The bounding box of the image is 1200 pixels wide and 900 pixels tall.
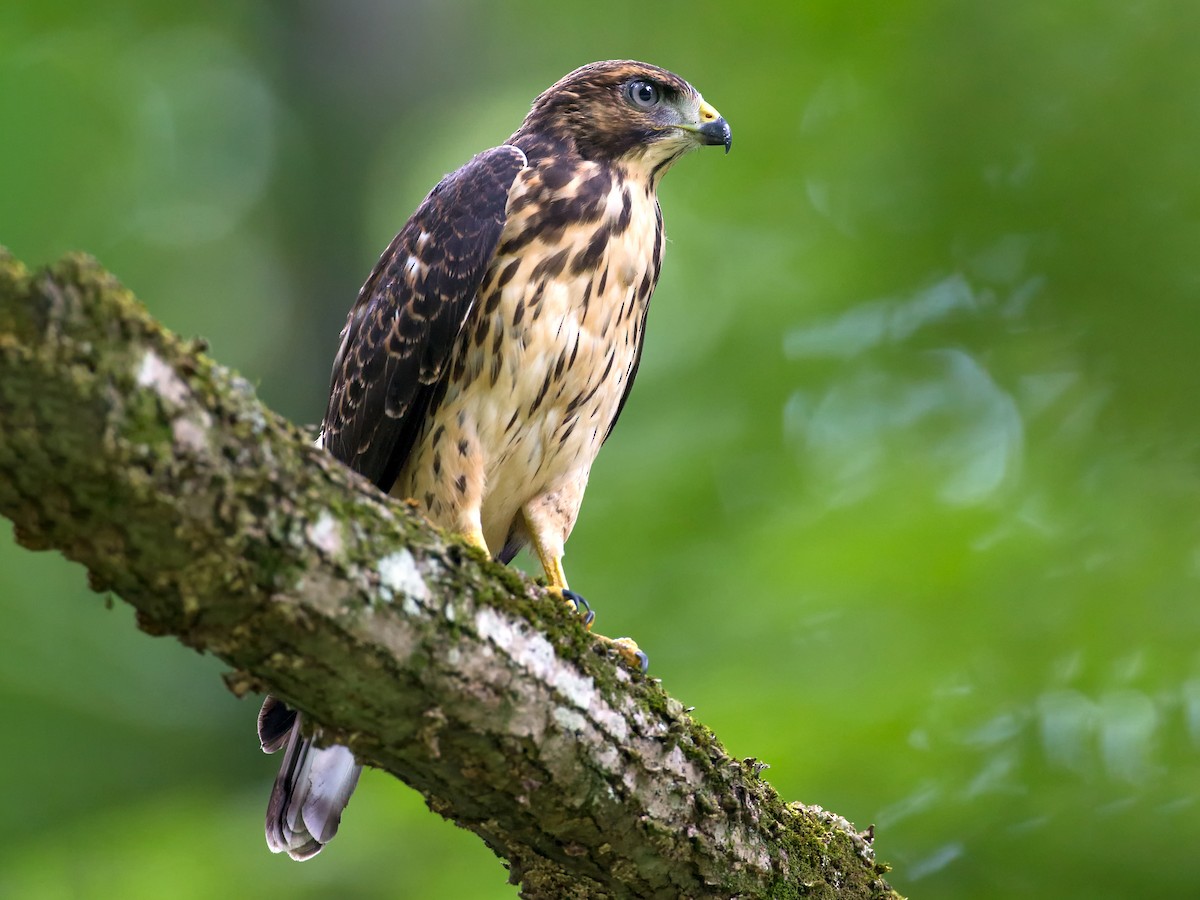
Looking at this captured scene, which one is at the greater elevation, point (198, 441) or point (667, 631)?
point (667, 631)

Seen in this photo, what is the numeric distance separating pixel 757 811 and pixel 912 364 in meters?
3.84

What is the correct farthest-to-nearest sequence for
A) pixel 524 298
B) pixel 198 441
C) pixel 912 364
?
pixel 912 364, pixel 524 298, pixel 198 441

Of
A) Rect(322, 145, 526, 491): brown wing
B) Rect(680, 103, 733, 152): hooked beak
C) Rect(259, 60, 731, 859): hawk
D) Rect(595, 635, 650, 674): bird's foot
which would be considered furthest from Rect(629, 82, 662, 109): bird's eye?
Rect(595, 635, 650, 674): bird's foot

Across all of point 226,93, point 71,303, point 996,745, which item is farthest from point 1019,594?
point 226,93

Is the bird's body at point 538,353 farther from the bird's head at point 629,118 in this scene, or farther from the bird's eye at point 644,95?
the bird's eye at point 644,95

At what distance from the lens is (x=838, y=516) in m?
6.19

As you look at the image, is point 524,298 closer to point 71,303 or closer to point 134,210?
point 71,303

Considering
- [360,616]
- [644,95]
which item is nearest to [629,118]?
[644,95]

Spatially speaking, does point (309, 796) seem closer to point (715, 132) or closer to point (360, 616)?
point (360, 616)

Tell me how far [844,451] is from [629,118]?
238cm

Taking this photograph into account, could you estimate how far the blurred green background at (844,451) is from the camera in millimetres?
5289

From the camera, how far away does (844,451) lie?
6.62 meters

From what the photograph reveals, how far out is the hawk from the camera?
4.28m

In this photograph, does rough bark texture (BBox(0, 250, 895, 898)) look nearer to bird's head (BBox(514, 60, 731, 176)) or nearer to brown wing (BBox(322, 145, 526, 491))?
brown wing (BBox(322, 145, 526, 491))
